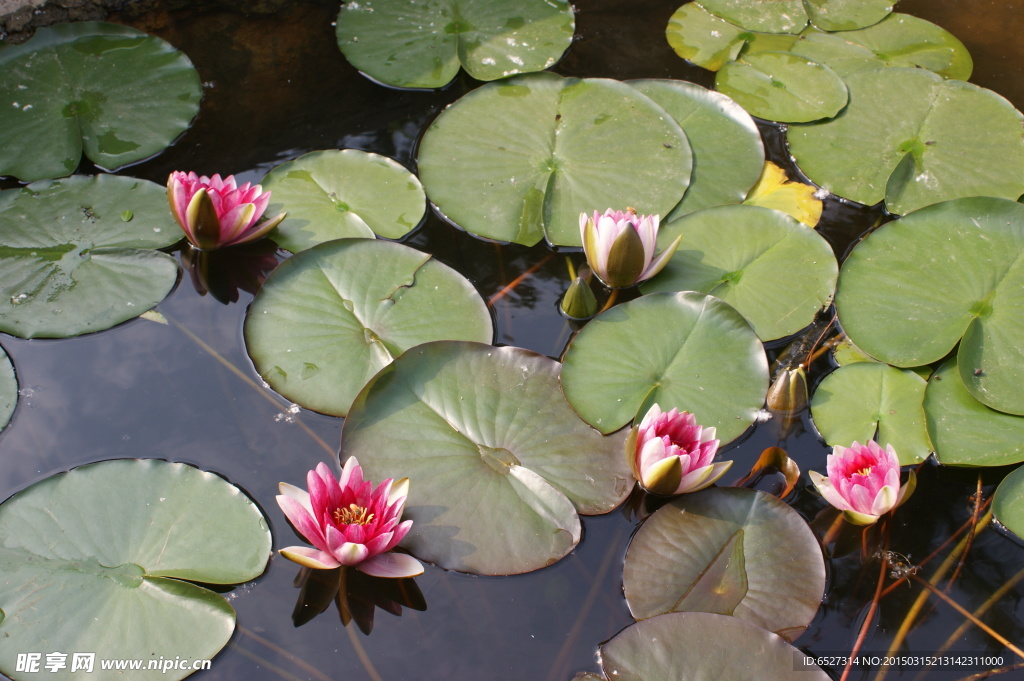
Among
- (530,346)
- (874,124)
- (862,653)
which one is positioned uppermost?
(874,124)

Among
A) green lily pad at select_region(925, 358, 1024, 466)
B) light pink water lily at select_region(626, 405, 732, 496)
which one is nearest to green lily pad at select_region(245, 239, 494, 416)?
light pink water lily at select_region(626, 405, 732, 496)

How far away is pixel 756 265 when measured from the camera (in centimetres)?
275

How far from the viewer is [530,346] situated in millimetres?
2641

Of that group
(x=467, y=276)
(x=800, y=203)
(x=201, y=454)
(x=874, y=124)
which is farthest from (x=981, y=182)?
(x=201, y=454)

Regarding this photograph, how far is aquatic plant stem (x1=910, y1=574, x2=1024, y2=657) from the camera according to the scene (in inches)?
79.9

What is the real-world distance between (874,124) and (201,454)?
313 centimetres

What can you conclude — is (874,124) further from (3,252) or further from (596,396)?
(3,252)

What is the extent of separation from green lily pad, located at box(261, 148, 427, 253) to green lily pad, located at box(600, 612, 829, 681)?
175 centimetres

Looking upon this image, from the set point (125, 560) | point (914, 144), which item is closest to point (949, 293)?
point (914, 144)

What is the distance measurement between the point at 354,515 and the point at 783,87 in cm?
285

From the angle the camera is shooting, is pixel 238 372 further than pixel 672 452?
Yes

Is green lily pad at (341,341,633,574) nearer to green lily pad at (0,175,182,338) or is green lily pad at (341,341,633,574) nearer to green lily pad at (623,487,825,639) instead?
green lily pad at (623,487,825,639)

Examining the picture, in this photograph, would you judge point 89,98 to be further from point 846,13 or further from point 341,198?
point 846,13

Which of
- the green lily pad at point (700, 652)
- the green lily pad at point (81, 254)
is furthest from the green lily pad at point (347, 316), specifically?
the green lily pad at point (700, 652)
